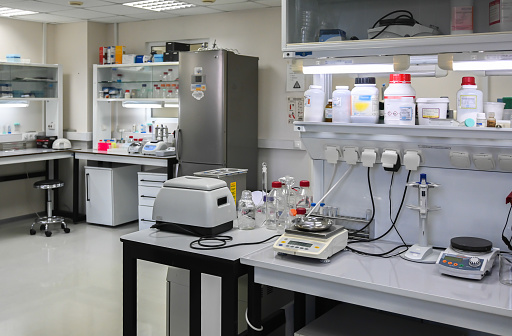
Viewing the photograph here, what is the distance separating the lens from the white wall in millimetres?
5898

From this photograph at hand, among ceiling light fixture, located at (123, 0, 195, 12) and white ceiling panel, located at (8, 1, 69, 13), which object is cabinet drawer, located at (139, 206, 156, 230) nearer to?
ceiling light fixture, located at (123, 0, 195, 12)

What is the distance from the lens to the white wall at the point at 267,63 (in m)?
5.90

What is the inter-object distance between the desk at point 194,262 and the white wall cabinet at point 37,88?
437 centimetres

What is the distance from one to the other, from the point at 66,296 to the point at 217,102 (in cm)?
243

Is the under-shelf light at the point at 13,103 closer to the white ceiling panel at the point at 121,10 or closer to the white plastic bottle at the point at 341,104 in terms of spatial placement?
the white ceiling panel at the point at 121,10

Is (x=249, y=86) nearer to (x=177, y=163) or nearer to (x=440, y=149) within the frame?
(x=177, y=163)

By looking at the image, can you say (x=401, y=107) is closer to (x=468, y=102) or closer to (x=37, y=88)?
(x=468, y=102)

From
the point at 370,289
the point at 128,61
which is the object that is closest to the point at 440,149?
the point at 370,289

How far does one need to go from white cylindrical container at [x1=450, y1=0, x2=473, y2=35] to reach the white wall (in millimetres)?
3433

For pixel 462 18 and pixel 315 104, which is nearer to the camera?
pixel 462 18

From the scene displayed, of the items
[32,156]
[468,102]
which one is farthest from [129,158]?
[468,102]

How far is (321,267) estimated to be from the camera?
2291mm

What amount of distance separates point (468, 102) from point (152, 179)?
423cm

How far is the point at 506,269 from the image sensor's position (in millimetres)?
2236
